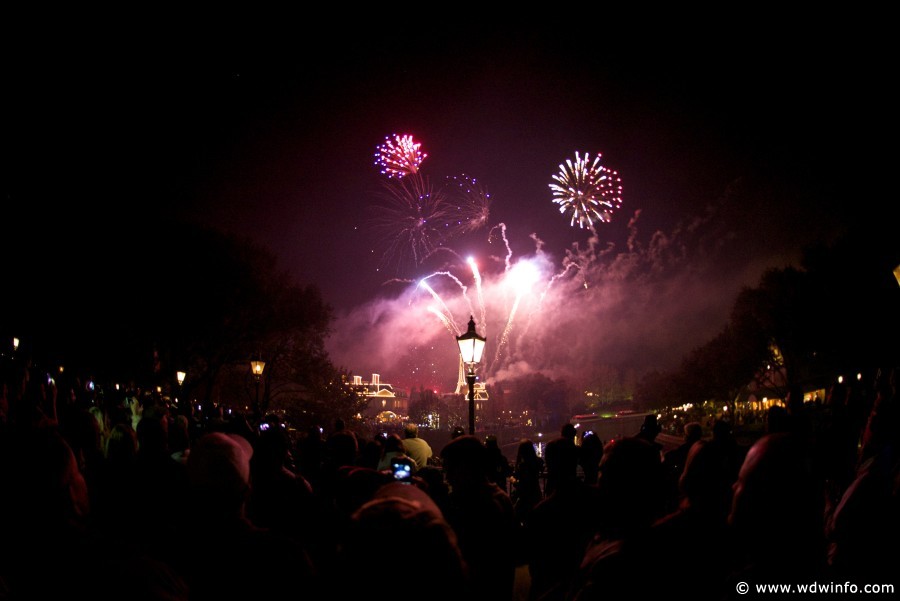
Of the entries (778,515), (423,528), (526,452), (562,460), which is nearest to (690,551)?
(778,515)

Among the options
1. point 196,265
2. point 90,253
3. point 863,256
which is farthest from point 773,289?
point 90,253

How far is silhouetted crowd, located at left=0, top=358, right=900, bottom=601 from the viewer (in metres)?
2.24

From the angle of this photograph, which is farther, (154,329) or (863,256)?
(863,256)

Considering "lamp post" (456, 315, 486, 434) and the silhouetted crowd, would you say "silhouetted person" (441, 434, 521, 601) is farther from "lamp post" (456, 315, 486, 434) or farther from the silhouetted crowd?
"lamp post" (456, 315, 486, 434)

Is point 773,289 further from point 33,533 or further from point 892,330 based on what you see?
point 33,533

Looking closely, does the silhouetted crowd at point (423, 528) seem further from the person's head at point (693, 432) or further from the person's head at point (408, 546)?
the person's head at point (693, 432)

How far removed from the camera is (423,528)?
69.4 inches

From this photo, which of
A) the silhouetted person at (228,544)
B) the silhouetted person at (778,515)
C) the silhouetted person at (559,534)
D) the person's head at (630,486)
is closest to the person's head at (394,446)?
the silhouetted person at (559,534)

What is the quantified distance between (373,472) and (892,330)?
3851 centimetres

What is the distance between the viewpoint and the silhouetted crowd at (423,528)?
7.36 ft

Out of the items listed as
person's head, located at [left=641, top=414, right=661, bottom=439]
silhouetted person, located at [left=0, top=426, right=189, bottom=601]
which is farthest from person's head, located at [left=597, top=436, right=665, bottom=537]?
person's head, located at [left=641, top=414, right=661, bottom=439]

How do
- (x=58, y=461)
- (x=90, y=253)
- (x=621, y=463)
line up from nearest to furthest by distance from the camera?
1. (x=58, y=461)
2. (x=621, y=463)
3. (x=90, y=253)

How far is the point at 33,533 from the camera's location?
2660 mm

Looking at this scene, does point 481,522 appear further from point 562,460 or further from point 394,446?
point 394,446
